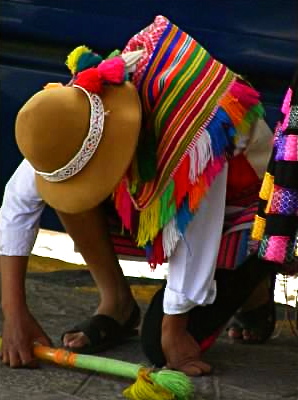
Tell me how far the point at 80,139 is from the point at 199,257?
43 centimetres

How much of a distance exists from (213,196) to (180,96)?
262mm

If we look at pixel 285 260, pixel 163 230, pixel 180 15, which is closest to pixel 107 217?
→ pixel 163 230

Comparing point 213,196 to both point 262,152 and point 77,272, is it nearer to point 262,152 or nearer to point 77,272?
point 262,152

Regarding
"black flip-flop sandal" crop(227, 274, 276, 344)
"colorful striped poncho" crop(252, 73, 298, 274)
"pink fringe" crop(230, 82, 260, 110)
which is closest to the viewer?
"colorful striped poncho" crop(252, 73, 298, 274)

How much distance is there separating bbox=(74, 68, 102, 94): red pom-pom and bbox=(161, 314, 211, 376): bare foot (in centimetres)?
61

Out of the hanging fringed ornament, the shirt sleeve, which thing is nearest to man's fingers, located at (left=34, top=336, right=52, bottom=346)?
the hanging fringed ornament

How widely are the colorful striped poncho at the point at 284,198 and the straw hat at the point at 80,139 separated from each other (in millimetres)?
360

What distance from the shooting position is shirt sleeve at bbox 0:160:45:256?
124 inches

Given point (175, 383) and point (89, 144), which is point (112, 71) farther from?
point (175, 383)

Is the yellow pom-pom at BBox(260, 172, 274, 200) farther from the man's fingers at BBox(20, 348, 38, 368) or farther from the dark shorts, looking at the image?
the man's fingers at BBox(20, 348, 38, 368)

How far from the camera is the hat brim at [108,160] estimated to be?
2.90 m

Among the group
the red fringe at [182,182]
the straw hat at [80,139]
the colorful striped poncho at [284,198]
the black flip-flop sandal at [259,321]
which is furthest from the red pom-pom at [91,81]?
the black flip-flop sandal at [259,321]

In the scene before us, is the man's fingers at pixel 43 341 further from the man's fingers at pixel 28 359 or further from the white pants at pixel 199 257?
the white pants at pixel 199 257

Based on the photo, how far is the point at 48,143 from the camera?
2.88 m
